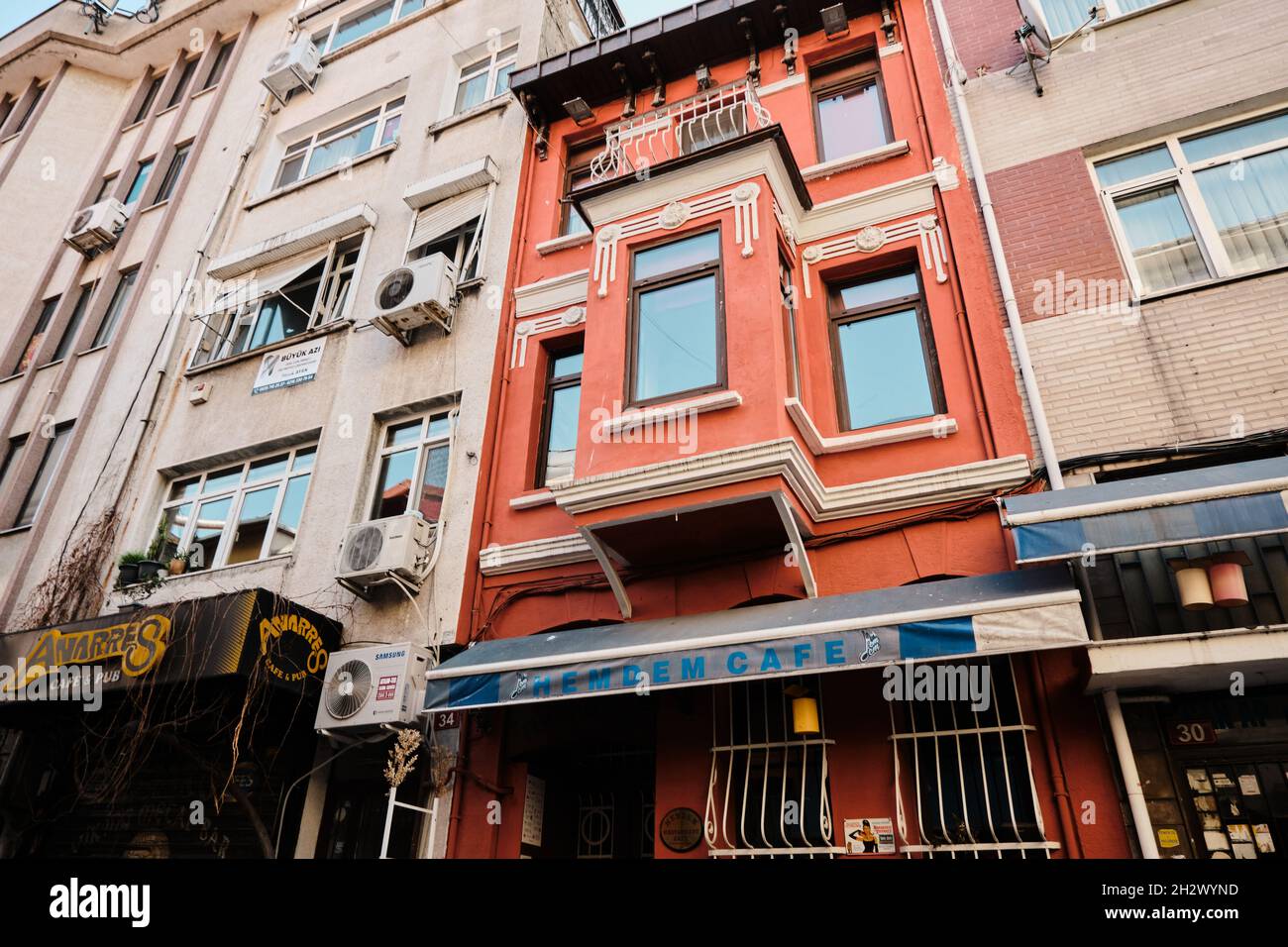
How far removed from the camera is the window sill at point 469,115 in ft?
41.1

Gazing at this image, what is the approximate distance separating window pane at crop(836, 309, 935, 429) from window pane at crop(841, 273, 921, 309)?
0.80ft

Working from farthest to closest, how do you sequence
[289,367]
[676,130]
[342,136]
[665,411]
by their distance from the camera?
1. [342,136]
2. [289,367]
3. [676,130]
4. [665,411]

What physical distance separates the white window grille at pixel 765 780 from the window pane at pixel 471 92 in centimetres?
1104

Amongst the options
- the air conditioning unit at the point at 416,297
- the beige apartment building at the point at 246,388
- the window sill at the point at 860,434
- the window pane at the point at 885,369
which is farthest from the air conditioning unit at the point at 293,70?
the window sill at the point at 860,434

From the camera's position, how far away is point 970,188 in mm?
8500

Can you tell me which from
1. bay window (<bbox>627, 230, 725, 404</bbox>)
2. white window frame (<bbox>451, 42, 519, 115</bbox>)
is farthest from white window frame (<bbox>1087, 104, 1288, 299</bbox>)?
white window frame (<bbox>451, 42, 519, 115</bbox>)

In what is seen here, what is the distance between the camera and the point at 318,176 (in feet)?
46.3

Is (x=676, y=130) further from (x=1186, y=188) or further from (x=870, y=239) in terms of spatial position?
(x=1186, y=188)

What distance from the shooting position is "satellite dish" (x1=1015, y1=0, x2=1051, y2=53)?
8578 millimetres

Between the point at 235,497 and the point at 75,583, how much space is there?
2.56 meters

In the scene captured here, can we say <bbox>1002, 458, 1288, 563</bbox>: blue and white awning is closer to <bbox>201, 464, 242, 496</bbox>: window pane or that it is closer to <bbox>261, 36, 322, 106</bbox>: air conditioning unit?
<bbox>201, 464, 242, 496</bbox>: window pane

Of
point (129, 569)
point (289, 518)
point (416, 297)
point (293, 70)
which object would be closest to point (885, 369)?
point (416, 297)

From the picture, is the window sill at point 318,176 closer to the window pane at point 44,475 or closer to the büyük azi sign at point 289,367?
the büyük azi sign at point 289,367

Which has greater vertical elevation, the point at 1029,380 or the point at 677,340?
the point at 677,340
